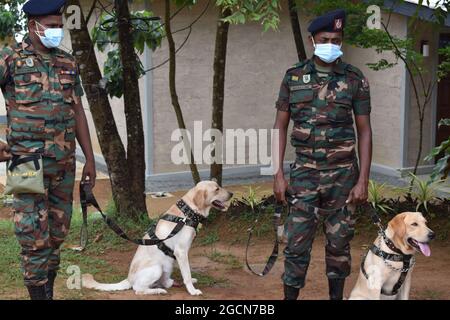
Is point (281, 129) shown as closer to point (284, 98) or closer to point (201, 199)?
point (284, 98)

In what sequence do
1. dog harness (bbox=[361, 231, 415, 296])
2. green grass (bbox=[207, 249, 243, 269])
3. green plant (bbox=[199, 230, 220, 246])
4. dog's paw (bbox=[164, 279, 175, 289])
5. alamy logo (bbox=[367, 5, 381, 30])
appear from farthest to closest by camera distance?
alamy logo (bbox=[367, 5, 381, 30]) → green plant (bbox=[199, 230, 220, 246]) → green grass (bbox=[207, 249, 243, 269]) → dog's paw (bbox=[164, 279, 175, 289]) → dog harness (bbox=[361, 231, 415, 296])

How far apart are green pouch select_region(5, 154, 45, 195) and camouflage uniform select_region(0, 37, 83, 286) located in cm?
6

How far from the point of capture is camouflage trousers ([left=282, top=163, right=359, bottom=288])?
14.4 feet

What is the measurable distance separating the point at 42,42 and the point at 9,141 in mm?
649

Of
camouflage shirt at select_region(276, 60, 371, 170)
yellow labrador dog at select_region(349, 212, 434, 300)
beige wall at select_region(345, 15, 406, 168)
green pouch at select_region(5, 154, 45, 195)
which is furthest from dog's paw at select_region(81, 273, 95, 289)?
beige wall at select_region(345, 15, 406, 168)

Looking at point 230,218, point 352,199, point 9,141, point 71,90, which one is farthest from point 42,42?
point 230,218

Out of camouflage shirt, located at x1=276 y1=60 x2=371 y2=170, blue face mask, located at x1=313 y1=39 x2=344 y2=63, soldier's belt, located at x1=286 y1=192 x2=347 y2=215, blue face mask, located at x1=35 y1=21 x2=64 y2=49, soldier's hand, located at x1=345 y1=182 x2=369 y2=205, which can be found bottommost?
soldier's belt, located at x1=286 y1=192 x2=347 y2=215

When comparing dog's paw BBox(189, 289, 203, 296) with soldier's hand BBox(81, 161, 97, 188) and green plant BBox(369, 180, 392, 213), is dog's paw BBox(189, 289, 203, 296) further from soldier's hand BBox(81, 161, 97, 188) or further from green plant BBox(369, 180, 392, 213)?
green plant BBox(369, 180, 392, 213)

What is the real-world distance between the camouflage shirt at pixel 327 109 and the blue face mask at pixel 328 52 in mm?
92

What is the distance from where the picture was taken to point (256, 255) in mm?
6641

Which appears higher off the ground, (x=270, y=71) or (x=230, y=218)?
(x=270, y=71)

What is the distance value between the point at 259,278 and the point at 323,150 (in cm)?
180

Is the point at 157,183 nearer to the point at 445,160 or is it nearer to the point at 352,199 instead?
the point at 445,160

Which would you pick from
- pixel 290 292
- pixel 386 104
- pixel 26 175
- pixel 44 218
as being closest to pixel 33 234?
pixel 44 218
